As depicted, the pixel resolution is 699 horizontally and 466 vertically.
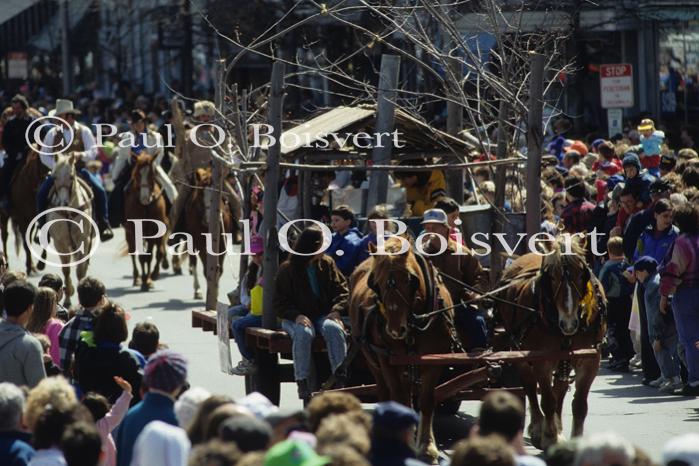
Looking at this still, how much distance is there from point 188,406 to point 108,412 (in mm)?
1497

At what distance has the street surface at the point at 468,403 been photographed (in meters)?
13.6

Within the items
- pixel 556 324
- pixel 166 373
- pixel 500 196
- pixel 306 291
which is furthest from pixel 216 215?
pixel 166 373

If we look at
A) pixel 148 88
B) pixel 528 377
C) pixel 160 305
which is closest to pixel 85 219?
pixel 160 305

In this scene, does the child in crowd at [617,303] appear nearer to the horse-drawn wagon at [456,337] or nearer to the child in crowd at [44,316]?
the horse-drawn wagon at [456,337]

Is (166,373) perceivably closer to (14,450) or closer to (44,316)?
(14,450)

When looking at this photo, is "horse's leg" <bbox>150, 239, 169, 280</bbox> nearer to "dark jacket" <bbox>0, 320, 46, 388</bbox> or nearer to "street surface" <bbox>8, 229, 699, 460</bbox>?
"street surface" <bbox>8, 229, 699, 460</bbox>

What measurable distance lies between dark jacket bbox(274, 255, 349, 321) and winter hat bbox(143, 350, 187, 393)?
3942 millimetres

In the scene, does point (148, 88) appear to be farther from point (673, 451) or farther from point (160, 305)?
point (673, 451)

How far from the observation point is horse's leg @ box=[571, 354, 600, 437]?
12.5m

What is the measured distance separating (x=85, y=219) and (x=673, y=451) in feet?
51.5

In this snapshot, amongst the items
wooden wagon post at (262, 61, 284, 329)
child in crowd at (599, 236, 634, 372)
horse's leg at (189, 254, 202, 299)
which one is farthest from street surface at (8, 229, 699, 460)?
wooden wagon post at (262, 61, 284, 329)

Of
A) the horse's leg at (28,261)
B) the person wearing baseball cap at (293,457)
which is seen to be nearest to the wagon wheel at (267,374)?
the person wearing baseball cap at (293,457)

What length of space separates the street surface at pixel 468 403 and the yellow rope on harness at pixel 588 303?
1.07 m

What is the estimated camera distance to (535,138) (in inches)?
535
